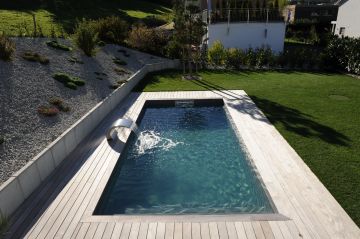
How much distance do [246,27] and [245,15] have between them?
1.03m

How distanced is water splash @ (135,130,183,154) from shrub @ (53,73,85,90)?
14.0 feet

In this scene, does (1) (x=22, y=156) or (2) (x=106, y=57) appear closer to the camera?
(1) (x=22, y=156)

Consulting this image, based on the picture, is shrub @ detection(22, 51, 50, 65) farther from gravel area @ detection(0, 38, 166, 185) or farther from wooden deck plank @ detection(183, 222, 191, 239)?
wooden deck plank @ detection(183, 222, 191, 239)

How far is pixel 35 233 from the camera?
5848 millimetres

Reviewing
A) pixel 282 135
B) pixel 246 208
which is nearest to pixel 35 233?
pixel 246 208

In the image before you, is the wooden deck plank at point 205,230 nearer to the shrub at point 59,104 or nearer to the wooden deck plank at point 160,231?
the wooden deck plank at point 160,231

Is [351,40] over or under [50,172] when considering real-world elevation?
over

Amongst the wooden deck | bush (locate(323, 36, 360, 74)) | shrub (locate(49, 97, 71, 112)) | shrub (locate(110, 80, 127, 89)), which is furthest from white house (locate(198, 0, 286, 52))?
the wooden deck

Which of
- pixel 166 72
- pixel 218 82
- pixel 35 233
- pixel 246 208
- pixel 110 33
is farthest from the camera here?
pixel 110 33

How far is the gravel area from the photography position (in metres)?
8.23

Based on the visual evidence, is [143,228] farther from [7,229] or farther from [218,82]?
[218,82]

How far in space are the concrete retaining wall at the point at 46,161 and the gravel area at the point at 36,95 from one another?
1.43 feet

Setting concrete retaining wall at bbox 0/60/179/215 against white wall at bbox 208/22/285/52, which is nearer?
concrete retaining wall at bbox 0/60/179/215

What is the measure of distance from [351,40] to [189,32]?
1178cm
